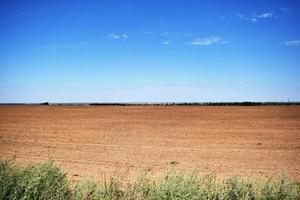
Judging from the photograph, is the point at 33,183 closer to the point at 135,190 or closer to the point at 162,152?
A: the point at 135,190

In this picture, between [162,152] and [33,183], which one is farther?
A: [162,152]

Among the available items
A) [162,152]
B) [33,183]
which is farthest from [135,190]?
[162,152]

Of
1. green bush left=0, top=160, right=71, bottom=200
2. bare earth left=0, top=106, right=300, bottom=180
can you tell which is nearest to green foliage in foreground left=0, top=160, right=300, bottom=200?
green bush left=0, top=160, right=71, bottom=200

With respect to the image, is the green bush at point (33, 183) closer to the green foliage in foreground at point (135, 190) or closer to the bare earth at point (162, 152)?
the green foliage in foreground at point (135, 190)

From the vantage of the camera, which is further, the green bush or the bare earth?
the bare earth

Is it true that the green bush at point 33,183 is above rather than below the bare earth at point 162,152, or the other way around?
above

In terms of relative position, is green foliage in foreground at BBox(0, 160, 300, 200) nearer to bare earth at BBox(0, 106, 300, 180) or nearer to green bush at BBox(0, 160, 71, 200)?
green bush at BBox(0, 160, 71, 200)

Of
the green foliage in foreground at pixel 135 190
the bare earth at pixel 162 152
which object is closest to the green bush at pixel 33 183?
the green foliage in foreground at pixel 135 190

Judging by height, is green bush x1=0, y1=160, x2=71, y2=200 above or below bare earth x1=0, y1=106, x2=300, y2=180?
above

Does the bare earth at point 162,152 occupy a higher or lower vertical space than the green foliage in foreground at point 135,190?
lower

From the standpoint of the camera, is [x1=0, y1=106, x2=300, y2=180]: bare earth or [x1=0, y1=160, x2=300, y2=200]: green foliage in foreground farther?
[x1=0, y1=106, x2=300, y2=180]: bare earth

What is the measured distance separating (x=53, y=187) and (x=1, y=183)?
106cm

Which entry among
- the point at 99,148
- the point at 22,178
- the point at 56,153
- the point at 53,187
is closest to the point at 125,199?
the point at 53,187

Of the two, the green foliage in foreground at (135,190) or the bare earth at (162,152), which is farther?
the bare earth at (162,152)
